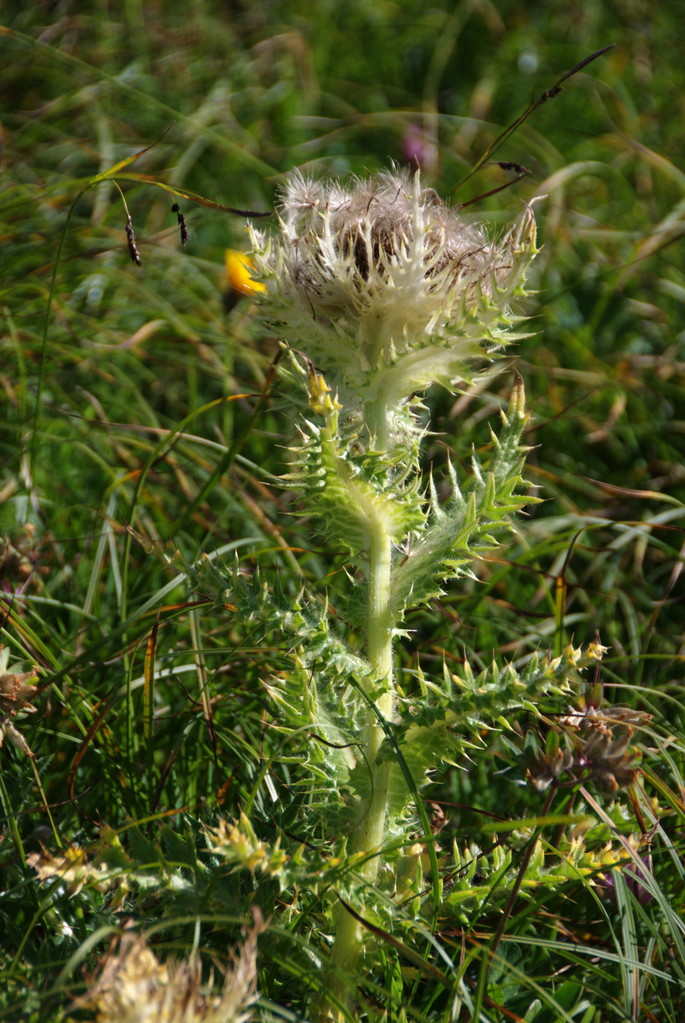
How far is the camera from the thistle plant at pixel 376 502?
1.71m

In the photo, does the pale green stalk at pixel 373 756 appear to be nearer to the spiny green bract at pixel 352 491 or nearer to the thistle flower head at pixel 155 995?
the spiny green bract at pixel 352 491

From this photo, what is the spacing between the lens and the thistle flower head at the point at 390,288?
1.75m

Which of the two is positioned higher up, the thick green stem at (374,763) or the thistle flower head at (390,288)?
the thistle flower head at (390,288)

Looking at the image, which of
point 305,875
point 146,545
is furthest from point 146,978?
point 146,545

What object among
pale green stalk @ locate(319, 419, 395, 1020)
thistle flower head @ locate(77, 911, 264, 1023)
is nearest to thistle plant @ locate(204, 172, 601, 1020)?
pale green stalk @ locate(319, 419, 395, 1020)

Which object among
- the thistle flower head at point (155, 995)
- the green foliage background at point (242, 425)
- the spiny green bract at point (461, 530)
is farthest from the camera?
the green foliage background at point (242, 425)

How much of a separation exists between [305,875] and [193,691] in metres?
1.07

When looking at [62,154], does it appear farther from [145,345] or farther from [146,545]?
[146,545]

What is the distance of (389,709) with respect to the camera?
1827 mm

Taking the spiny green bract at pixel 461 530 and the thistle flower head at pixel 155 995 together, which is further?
the spiny green bract at pixel 461 530

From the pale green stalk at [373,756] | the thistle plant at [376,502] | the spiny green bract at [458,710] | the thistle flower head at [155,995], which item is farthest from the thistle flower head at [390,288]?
the thistle flower head at [155,995]

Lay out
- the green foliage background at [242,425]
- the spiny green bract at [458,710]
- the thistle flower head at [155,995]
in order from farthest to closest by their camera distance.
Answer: the green foliage background at [242,425], the spiny green bract at [458,710], the thistle flower head at [155,995]

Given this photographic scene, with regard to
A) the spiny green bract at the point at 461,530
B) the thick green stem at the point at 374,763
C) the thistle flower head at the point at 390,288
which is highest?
the thistle flower head at the point at 390,288

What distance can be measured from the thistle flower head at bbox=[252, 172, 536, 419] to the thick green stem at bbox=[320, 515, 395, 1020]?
1.14 ft
